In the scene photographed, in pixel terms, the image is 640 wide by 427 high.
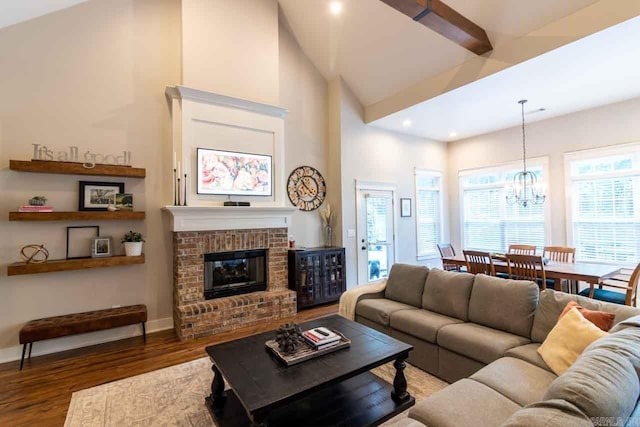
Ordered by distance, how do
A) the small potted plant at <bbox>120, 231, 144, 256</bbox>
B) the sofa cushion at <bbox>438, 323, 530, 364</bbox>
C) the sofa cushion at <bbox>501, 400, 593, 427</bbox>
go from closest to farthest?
1. the sofa cushion at <bbox>501, 400, 593, 427</bbox>
2. the sofa cushion at <bbox>438, 323, 530, 364</bbox>
3. the small potted plant at <bbox>120, 231, 144, 256</bbox>

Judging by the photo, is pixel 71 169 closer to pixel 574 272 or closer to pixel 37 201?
pixel 37 201

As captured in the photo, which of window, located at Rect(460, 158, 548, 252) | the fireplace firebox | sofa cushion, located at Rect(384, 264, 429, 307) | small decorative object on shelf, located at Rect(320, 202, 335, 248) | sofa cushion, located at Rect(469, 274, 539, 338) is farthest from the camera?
window, located at Rect(460, 158, 548, 252)

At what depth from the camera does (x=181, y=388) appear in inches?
105

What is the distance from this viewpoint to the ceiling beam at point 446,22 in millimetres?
3205

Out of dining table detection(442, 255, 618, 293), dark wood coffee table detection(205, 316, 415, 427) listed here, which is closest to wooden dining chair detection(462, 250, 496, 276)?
dining table detection(442, 255, 618, 293)

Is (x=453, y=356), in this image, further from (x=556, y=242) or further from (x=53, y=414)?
(x=556, y=242)

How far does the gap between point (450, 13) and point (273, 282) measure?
4358 mm

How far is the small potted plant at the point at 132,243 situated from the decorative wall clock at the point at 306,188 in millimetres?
2512

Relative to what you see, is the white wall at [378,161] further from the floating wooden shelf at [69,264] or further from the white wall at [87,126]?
the floating wooden shelf at [69,264]

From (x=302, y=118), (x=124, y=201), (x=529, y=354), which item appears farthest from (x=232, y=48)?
(x=529, y=354)

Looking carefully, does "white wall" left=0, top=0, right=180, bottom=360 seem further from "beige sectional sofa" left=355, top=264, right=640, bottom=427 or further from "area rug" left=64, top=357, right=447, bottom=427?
"beige sectional sofa" left=355, top=264, right=640, bottom=427

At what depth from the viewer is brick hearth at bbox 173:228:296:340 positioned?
3.89m

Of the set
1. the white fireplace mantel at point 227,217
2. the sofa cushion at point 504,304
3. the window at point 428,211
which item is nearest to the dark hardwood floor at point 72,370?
the white fireplace mantel at point 227,217

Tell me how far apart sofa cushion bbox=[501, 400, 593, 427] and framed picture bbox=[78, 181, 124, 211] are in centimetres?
452
